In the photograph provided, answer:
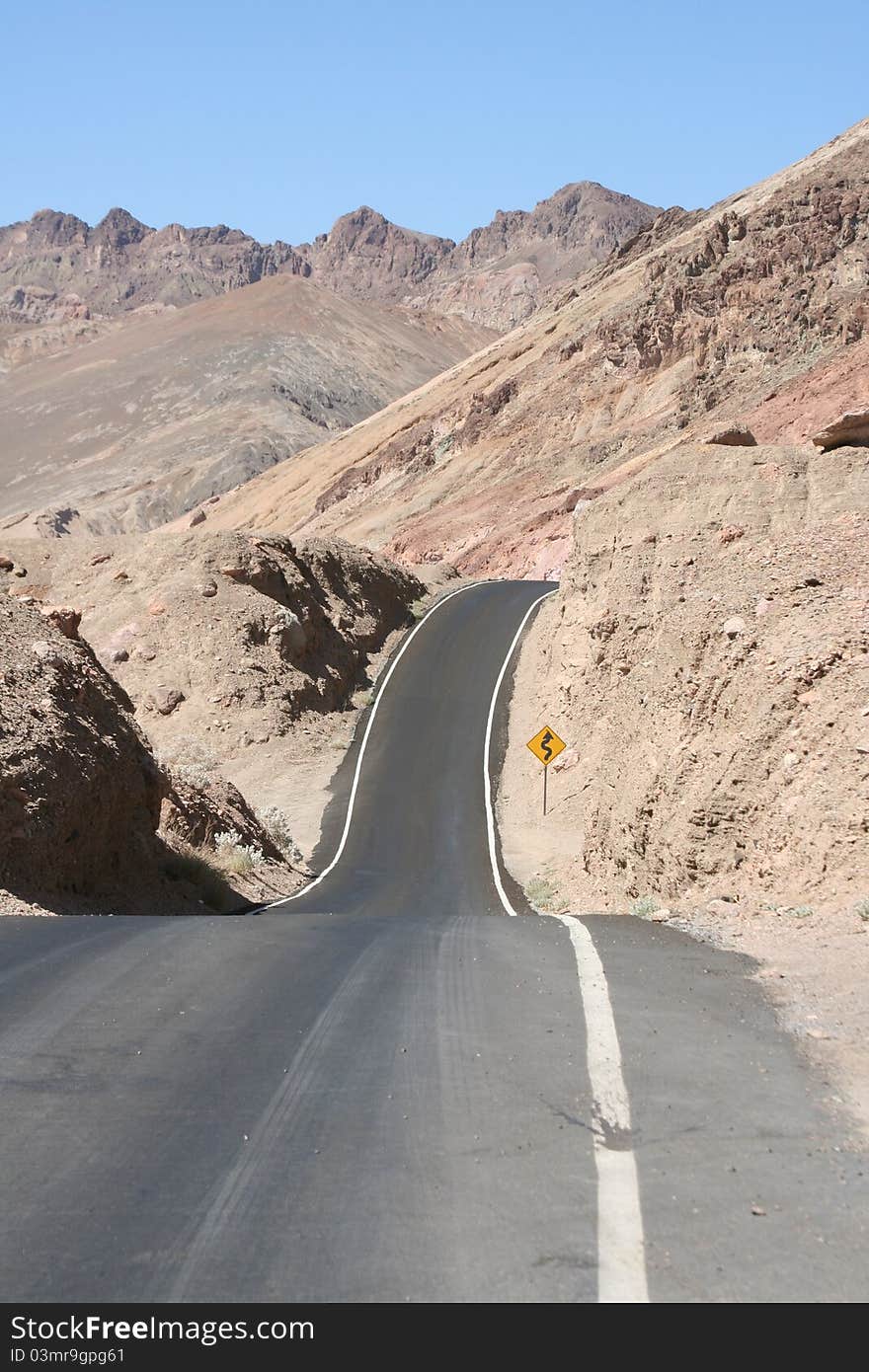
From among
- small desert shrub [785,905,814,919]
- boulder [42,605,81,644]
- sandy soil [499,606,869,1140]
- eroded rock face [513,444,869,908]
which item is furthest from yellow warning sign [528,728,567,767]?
small desert shrub [785,905,814,919]

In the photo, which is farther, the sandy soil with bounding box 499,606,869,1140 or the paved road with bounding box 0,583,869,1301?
the sandy soil with bounding box 499,606,869,1140

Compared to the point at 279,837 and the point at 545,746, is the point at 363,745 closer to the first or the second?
the point at 545,746

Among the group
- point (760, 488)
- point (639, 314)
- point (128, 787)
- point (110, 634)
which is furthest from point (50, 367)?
point (128, 787)

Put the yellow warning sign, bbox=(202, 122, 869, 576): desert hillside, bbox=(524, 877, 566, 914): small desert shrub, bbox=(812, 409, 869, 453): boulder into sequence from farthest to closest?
bbox=(202, 122, 869, 576): desert hillside < bbox=(812, 409, 869, 453): boulder < the yellow warning sign < bbox=(524, 877, 566, 914): small desert shrub

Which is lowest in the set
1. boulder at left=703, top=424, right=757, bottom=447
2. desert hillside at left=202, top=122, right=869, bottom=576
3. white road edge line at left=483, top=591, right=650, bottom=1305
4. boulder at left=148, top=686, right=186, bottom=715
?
white road edge line at left=483, top=591, right=650, bottom=1305

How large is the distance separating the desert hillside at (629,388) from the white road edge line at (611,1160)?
55321mm

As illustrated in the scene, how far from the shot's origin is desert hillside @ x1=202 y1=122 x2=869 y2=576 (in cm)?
7031

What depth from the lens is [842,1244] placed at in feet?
14.0

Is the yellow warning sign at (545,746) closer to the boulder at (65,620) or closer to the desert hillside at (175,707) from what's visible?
the desert hillside at (175,707)

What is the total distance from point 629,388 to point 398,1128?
83538mm

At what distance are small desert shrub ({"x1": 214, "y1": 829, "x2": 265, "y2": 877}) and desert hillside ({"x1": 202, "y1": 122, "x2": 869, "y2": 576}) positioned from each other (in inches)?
1619

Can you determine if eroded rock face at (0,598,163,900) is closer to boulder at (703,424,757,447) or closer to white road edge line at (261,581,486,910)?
white road edge line at (261,581,486,910)

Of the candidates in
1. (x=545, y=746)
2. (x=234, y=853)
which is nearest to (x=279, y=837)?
(x=234, y=853)

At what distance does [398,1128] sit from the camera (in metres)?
5.29
